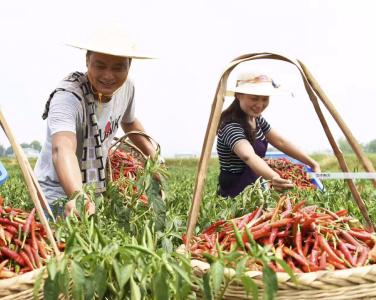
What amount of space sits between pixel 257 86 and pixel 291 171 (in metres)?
1.61

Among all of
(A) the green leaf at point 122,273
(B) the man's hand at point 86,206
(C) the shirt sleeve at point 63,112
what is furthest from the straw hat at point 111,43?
(A) the green leaf at point 122,273

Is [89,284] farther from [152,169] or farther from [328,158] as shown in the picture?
[328,158]

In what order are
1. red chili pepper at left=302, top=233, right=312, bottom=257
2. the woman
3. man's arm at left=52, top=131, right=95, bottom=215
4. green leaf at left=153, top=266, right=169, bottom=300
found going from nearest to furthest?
green leaf at left=153, top=266, right=169, bottom=300, red chili pepper at left=302, top=233, right=312, bottom=257, man's arm at left=52, top=131, right=95, bottom=215, the woman

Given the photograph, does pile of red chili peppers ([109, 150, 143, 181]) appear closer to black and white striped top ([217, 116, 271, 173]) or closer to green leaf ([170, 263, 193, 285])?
black and white striped top ([217, 116, 271, 173])

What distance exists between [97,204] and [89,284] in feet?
2.94

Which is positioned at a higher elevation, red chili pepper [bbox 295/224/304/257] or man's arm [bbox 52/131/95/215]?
man's arm [bbox 52/131/95/215]

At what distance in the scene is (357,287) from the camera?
2074mm

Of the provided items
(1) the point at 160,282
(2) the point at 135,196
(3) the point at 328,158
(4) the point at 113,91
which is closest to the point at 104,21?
(4) the point at 113,91

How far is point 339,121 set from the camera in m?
2.56

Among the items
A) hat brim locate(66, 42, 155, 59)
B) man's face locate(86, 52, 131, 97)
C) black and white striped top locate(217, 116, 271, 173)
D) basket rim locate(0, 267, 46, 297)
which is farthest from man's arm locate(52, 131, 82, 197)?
black and white striped top locate(217, 116, 271, 173)

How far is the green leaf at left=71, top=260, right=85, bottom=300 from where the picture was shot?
1.82 m

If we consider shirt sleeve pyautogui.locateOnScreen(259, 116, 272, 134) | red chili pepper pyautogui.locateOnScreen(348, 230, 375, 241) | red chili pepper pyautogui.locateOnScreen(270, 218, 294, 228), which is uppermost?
shirt sleeve pyautogui.locateOnScreen(259, 116, 272, 134)

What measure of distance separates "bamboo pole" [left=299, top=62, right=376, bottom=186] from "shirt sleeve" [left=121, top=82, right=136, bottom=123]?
1924 millimetres

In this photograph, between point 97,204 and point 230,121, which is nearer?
point 97,204
